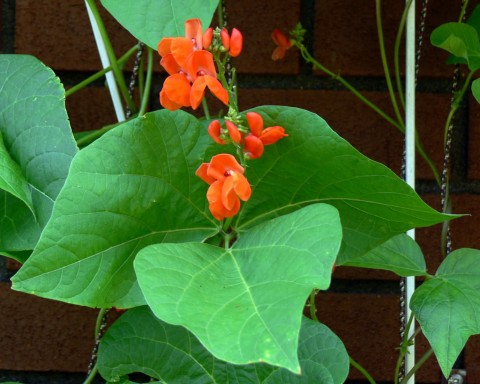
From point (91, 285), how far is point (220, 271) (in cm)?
10

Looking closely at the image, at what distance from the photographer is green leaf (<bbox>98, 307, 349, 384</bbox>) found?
0.61 m

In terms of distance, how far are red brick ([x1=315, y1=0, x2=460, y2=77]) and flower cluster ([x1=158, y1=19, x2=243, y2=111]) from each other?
0.38 m

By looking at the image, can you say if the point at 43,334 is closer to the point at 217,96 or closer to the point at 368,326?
the point at 368,326

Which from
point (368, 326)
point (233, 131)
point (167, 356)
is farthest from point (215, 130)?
point (368, 326)

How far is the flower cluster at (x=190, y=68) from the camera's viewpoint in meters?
0.51

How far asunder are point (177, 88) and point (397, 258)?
11.6 inches

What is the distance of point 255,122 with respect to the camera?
1.69 ft

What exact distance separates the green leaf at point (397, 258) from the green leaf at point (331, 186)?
73 millimetres

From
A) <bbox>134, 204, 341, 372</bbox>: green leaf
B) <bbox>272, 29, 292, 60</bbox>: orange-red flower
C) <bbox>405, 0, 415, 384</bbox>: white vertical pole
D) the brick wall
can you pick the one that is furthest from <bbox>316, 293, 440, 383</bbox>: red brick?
<bbox>134, 204, 341, 372</bbox>: green leaf

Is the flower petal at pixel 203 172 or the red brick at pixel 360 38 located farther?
the red brick at pixel 360 38

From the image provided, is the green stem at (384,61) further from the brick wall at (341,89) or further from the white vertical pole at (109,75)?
the white vertical pole at (109,75)

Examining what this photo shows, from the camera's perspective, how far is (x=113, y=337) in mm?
642

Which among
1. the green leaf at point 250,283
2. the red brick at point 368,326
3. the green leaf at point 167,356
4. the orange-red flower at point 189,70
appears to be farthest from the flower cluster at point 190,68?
the red brick at point 368,326

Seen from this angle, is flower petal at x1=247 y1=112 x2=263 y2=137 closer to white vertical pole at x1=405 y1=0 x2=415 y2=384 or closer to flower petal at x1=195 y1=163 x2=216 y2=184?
flower petal at x1=195 y1=163 x2=216 y2=184
